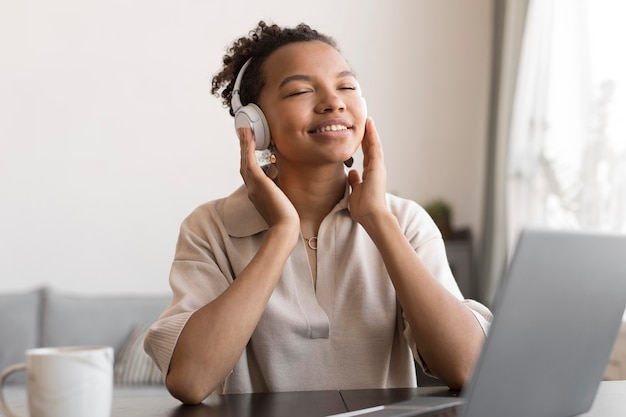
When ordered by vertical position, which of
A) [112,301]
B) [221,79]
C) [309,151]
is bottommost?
[112,301]

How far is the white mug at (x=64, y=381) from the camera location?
90cm

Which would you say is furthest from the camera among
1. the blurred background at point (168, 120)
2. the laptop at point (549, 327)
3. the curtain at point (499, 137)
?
the blurred background at point (168, 120)

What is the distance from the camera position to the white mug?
0.90 m

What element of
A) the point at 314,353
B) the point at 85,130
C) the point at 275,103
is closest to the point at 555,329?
the point at 314,353

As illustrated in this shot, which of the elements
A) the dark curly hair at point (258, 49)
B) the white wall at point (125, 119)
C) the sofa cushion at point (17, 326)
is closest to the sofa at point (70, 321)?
the sofa cushion at point (17, 326)

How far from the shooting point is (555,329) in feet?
2.96

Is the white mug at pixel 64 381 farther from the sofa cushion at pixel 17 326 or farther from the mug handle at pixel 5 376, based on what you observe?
the sofa cushion at pixel 17 326

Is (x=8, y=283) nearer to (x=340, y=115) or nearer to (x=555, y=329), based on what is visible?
(x=340, y=115)

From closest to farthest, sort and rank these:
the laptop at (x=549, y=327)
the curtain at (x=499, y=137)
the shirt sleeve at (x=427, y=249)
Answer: the laptop at (x=549, y=327) < the shirt sleeve at (x=427, y=249) < the curtain at (x=499, y=137)

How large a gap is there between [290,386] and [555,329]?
0.70 meters

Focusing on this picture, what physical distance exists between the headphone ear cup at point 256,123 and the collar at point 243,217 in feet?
0.38

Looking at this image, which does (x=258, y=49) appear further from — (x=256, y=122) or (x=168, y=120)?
(x=168, y=120)

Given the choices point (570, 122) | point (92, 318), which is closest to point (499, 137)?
point (570, 122)

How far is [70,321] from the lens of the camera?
379 cm
